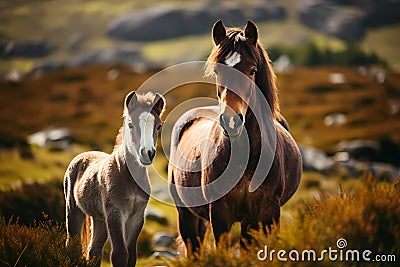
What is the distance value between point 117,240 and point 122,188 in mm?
500

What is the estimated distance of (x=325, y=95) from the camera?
34656 millimetres

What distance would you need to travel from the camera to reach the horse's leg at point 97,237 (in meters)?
6.09

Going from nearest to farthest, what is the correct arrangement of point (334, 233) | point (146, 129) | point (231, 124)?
point (231, 124) → point (334, 233) → point (146, 129)

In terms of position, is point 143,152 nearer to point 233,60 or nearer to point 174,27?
point 233,60

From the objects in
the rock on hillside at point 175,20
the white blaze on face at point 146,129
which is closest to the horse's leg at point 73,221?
the white blaze on face at point 146,129

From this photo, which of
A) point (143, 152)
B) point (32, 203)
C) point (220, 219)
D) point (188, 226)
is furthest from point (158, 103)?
point (32, 203)

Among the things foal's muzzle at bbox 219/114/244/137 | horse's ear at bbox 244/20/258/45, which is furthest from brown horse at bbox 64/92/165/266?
horse's ear at bbox 244/20/258/45

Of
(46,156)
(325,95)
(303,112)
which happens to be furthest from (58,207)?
(325,95)

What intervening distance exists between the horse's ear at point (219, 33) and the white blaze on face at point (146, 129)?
95 cm

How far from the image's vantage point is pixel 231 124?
5.04 metres

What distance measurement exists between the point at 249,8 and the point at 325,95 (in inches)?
2914

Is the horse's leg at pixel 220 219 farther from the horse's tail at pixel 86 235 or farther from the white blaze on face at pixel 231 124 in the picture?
the horse's tail at pixel 86 235

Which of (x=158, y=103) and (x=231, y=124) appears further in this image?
(x=158, y=103)

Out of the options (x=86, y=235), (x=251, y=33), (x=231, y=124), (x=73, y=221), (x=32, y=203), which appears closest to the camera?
(x=231, y=124)
